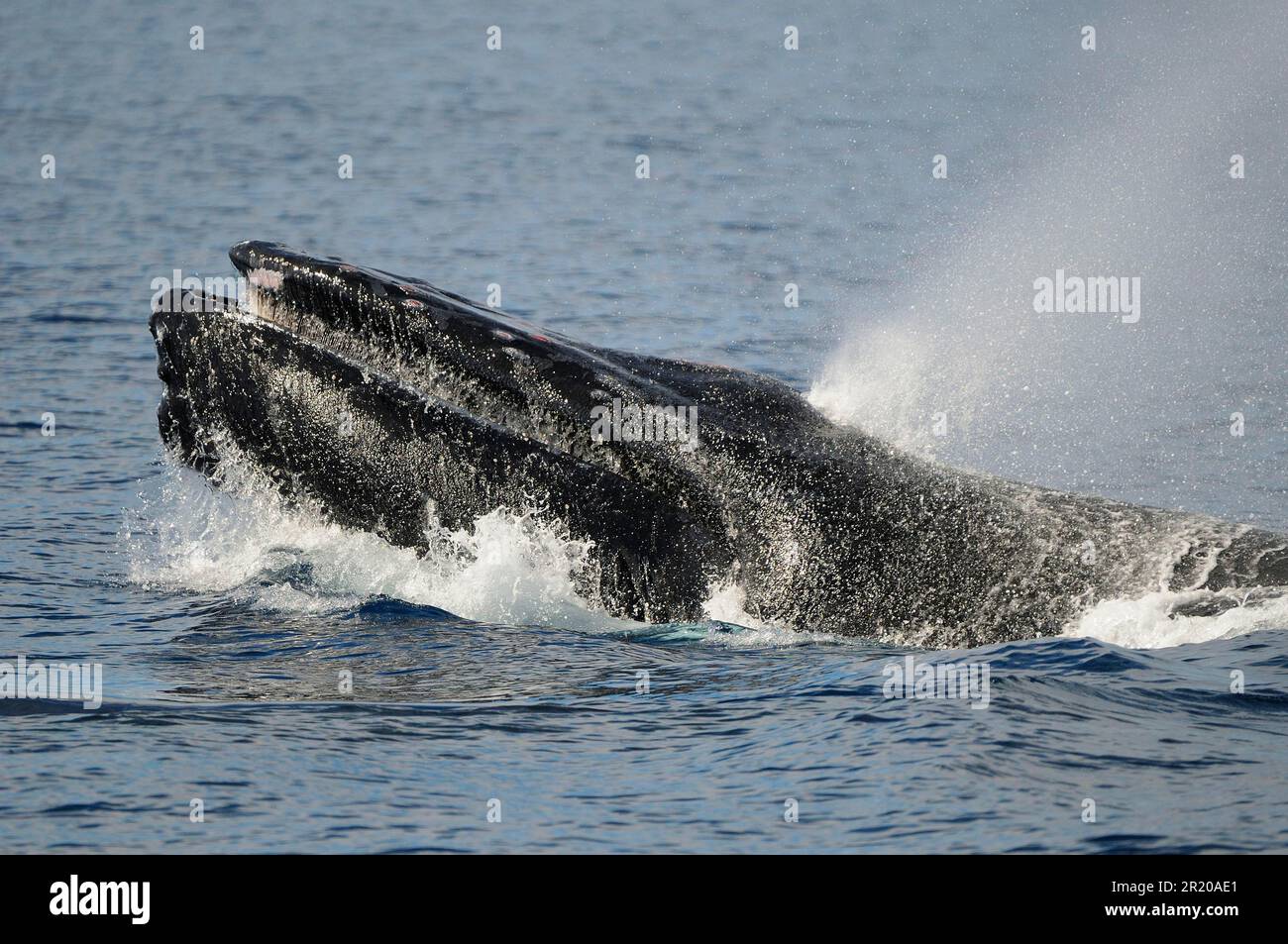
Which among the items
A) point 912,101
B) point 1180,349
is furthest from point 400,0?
point 1180,349

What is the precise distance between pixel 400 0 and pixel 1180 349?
47474 millimetres

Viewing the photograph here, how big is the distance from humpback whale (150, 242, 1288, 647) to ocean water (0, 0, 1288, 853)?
9.2 inches

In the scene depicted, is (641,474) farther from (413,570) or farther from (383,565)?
(383,565)

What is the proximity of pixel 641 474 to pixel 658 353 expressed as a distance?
445 inches

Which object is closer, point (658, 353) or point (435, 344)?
point (435, 344)

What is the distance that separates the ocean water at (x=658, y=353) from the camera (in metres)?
8.02

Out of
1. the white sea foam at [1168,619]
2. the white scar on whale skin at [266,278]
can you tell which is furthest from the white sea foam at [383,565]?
Answer: the white sea foam at [1168,619]

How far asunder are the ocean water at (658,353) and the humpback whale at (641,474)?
23 centimetres

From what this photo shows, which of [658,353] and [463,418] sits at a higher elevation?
[658,353]

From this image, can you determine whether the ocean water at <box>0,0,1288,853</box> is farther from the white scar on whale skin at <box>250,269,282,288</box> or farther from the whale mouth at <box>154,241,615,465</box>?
the white scar on whale skin at <box>250,269,282,288</box>

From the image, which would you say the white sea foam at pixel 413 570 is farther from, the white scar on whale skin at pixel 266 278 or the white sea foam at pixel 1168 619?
the white sea foam at pixel 1168 619

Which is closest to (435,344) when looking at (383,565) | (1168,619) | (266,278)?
(266,278)

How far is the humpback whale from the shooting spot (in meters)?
9.59

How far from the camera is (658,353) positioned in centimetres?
2095
